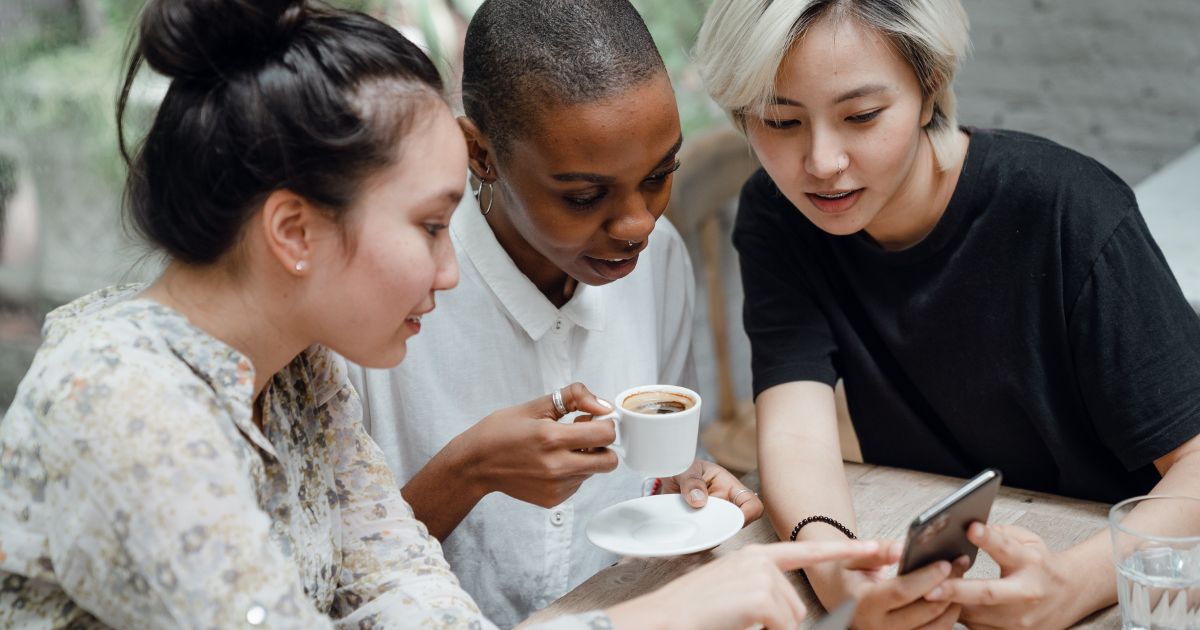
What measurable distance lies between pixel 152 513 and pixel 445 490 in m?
0.54

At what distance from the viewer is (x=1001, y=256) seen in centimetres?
146

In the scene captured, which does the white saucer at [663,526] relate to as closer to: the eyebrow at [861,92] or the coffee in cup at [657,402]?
the coffee in cup at [657,402]

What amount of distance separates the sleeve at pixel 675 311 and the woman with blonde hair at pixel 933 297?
135 mm

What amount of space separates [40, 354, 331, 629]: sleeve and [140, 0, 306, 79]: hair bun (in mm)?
256

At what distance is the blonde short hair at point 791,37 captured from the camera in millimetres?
1326

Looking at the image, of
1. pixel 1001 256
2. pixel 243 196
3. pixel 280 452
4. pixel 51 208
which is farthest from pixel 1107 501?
pixel 51 208

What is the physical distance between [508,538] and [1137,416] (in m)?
0.79

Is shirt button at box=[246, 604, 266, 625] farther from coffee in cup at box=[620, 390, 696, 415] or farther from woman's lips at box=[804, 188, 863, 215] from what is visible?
woman's lips at box=[804, 188, 863, 215]

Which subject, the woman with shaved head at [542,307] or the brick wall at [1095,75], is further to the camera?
the brick wall at [1095,75]

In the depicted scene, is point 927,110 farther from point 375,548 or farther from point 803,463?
point 375,548

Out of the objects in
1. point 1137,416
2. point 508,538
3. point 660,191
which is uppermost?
point 660,191

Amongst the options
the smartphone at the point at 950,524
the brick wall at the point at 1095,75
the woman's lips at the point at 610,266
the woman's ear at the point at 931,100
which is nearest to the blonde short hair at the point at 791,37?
the woman's ear at the point at 931,100

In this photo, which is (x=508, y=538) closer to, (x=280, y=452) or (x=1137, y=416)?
(x=280, y=452)

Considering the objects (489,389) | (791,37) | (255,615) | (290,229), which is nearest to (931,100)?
(791,37)
